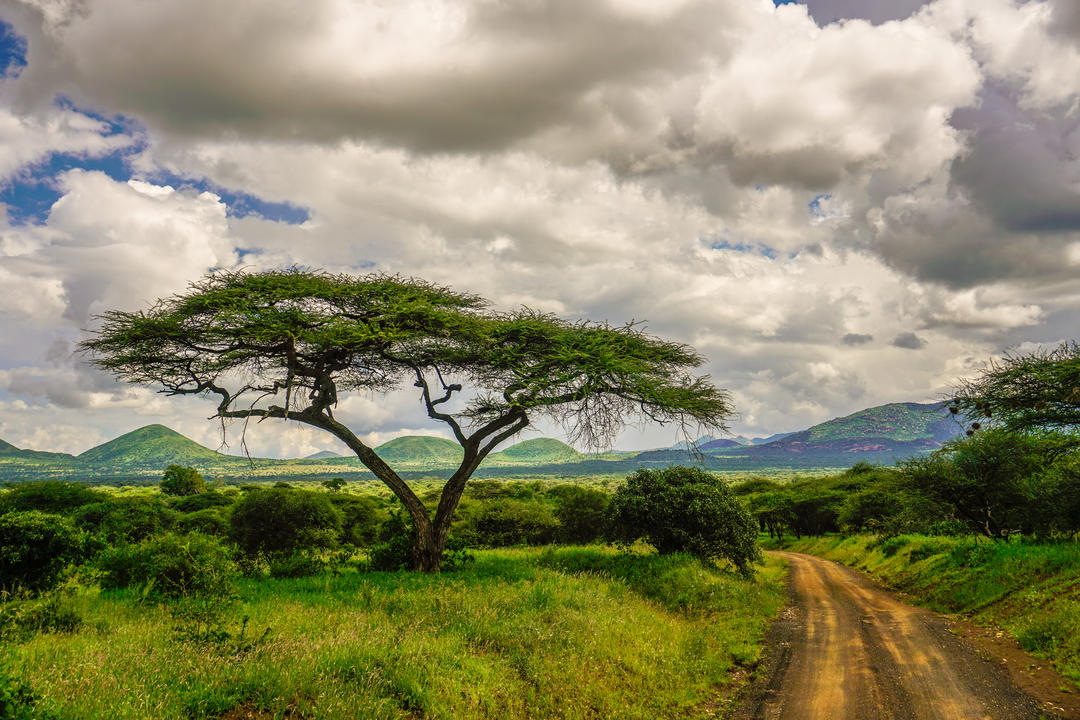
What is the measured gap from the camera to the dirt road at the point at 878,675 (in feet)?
27.3

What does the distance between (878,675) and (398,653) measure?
8921 mm

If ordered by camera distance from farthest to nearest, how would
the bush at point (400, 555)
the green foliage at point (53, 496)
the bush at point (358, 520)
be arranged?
the bush at point (358, 520), the green foliage at point (53, 496), the bush at point (400, 555)

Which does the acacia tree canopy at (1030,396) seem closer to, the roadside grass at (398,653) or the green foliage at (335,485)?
the roadside grass at (398,653)

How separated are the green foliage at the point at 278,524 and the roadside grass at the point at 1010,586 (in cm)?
3087

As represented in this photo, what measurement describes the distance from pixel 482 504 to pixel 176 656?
142ft

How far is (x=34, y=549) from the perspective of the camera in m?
10.7

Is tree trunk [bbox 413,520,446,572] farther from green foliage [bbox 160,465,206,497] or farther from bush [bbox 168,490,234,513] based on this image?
green foliage [bbox 160,465,206,497]

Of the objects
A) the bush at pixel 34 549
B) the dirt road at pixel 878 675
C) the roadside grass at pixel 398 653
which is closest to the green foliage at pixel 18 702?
the roadside grass at pixel 398 653

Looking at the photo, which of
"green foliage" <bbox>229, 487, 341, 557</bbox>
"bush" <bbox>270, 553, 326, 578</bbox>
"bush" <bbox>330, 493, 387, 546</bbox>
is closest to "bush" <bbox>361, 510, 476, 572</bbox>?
"bush" <bbox>270, 553, 326, 578</bbox>

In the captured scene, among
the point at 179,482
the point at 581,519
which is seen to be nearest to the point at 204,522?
the point at 581,519

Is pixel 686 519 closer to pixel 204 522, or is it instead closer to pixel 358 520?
pixel 204 522

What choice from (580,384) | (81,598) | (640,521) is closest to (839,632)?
(640,521)

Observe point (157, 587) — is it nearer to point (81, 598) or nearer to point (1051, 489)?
point (81, 598)

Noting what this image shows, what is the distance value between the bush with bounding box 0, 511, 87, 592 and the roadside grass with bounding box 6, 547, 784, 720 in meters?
0.93
